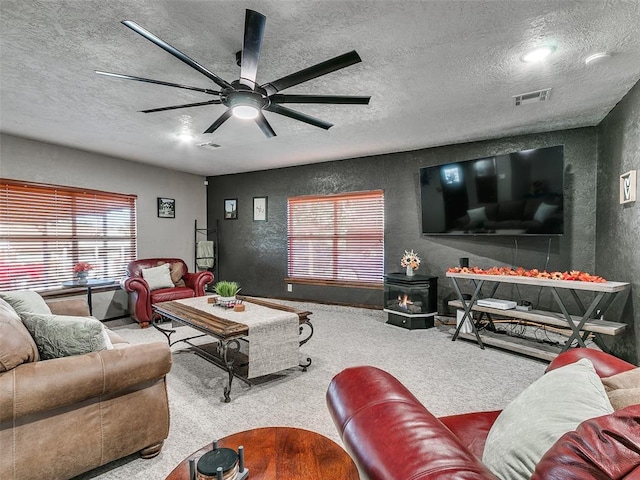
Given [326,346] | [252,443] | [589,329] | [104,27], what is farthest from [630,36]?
[326,346]

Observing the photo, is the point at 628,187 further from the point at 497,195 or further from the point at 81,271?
the point at 81,271

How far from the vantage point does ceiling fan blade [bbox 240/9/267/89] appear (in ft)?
5.25

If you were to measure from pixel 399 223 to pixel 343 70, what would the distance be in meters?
3.02

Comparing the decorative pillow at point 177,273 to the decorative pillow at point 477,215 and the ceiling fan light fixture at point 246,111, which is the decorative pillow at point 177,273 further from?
the decorative pillow at point 477,215

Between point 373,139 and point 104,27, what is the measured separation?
3.17 meters

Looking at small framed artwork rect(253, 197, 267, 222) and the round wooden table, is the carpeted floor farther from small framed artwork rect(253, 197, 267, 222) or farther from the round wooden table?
small framed artwork rect(253, 197, 267, 222)

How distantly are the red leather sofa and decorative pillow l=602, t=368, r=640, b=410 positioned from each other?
0.71 feet

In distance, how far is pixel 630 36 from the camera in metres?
2.12

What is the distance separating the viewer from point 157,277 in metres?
5.06

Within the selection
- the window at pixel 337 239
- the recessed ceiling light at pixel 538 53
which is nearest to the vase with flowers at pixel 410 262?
the window at pixel 337 239

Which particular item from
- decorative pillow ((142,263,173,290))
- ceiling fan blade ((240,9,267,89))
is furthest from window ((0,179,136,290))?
ceiling fan blade ((240,9,267,89))

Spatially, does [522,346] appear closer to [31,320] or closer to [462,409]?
[462,409]

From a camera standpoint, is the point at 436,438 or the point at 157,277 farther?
the point at 157,277

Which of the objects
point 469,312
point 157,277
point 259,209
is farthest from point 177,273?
point 469,312
